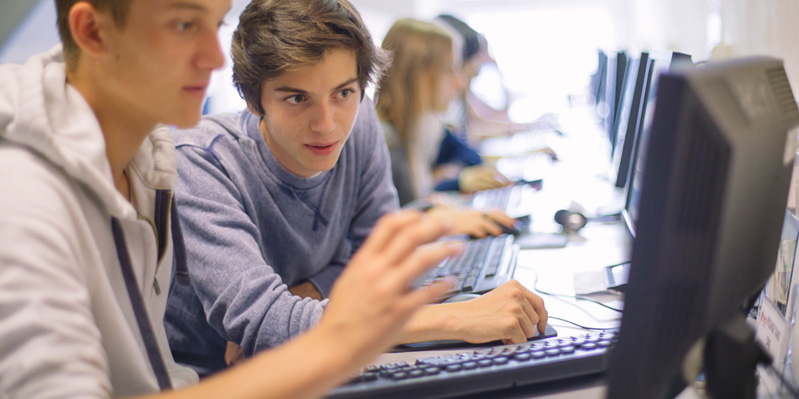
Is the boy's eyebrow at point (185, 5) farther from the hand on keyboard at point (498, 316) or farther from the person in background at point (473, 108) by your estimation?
the person in background at point (473, 108)

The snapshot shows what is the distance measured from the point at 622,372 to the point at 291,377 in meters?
0.27

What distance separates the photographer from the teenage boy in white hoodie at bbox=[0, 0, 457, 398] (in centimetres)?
48

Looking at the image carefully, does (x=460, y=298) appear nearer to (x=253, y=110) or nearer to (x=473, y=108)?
(x=253, y=110)

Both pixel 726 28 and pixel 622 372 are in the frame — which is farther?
pixel 726 28

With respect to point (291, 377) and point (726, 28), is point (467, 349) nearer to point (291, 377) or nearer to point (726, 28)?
point (291, 377)

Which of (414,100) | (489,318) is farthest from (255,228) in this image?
(414,100)

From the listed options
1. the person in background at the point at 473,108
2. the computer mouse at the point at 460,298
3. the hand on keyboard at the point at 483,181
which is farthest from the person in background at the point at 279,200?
the person in background at the point at 473,108

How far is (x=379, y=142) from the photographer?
1397 mm

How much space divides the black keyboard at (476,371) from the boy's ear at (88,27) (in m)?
0.44

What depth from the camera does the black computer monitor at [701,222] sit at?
443 mm

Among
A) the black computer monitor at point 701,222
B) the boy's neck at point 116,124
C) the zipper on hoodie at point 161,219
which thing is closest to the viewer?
the black computer monitor at point 701,222

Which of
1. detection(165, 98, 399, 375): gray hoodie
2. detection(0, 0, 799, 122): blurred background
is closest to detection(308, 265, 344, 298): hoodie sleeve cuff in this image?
detection(165, 98, 399, 375): gray hoodie

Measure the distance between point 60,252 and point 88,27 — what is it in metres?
0.25

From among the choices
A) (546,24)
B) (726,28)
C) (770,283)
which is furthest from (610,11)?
(770,283)
